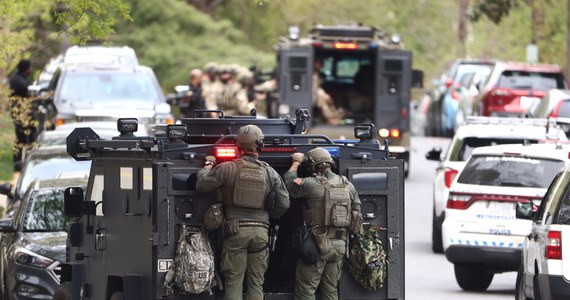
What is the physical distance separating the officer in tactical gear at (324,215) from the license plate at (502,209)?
6.34 meters

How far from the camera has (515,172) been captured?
1794 centimetres

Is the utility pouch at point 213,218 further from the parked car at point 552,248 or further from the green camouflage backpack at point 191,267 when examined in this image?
the parked car at point 552,248

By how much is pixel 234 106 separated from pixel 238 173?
836 inches

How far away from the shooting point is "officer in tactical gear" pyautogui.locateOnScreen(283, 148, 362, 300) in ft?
38.0

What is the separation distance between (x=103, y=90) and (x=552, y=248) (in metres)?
13.4

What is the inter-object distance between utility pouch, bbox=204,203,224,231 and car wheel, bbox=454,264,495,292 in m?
7.39

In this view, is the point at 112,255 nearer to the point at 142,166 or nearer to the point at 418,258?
the point at 142,166

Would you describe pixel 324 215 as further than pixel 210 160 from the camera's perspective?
Yes

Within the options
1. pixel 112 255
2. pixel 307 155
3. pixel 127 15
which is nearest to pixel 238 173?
pixel 307 155

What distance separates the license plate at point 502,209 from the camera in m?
17.8

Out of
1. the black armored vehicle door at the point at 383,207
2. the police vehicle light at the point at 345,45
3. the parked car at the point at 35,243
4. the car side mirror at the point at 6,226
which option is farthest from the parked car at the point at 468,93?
the black armored vehicle door at the point at 383,207

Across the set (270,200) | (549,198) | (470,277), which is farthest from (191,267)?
(470,277)

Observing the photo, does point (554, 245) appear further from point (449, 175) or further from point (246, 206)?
point (449, 175)

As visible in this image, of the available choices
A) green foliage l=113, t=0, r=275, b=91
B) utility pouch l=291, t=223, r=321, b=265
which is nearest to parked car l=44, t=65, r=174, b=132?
utility pouch l=291, t=223, r=321, b=265
